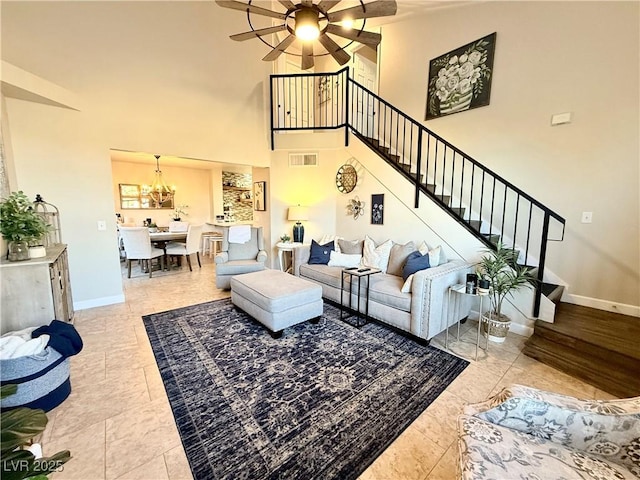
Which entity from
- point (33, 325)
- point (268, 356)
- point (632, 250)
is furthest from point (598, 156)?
point (33, 325)

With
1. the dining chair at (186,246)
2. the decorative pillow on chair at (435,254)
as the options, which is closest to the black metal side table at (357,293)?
the decorative pillow on chair at (435,254)

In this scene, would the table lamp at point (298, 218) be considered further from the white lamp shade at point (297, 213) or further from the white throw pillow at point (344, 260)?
the white throw pillow at point (344, 260)

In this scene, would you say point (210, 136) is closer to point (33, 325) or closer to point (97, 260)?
point (97, 260)

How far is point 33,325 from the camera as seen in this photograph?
229 cm

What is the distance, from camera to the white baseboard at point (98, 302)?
3.61 meters

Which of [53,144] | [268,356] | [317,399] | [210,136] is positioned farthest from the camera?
A: [210,136]

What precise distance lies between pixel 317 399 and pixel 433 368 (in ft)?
3.61

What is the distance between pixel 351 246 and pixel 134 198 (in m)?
6.18

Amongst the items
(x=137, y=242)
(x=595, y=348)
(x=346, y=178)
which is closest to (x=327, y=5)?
(x=346, y=178)

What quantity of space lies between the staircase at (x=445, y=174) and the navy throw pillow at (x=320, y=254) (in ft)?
4.93

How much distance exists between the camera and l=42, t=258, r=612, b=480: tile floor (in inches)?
57.1

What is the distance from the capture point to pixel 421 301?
104 inches

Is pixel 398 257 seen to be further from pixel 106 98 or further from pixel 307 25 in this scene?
pixel 106 98

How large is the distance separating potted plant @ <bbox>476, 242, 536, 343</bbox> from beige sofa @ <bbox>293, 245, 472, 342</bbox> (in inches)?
10.9
